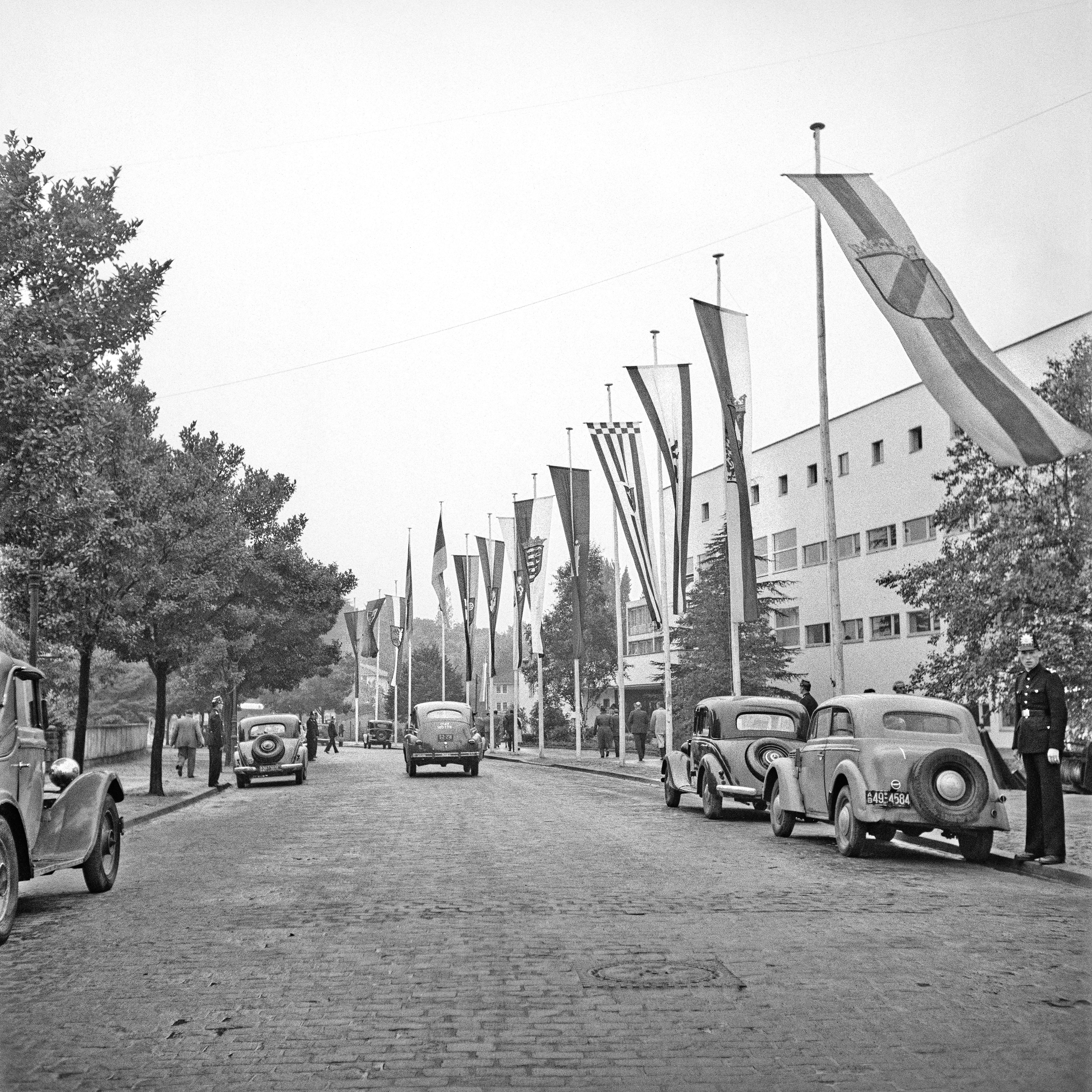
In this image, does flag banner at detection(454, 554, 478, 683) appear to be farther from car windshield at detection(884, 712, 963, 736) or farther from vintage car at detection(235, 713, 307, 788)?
car windshield at detection(884, 712, 963, 736)

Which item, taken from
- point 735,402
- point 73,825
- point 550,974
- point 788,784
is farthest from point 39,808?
point 735,402

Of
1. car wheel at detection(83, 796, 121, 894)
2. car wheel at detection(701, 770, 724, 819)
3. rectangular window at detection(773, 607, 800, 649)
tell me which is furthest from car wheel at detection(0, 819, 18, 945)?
rectangular window at detection(773, 607, 800, 649)

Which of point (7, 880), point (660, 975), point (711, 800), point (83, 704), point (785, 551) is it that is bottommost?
point (660, 975)

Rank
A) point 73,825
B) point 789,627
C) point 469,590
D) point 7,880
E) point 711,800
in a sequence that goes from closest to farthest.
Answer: point 7,880 → point 73,825 → point 711,800 → point 469,590 → point 789,627

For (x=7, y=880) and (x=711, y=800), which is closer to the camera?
(x=7, y=880)

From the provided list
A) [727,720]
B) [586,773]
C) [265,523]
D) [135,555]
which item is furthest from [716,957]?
[265,523]

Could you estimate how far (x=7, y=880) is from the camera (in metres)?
9.63

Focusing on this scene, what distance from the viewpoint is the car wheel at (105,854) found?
1180 cm

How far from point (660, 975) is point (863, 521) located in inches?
1933

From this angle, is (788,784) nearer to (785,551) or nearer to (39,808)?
(39,808)

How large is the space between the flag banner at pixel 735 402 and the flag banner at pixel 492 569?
21.9 metres

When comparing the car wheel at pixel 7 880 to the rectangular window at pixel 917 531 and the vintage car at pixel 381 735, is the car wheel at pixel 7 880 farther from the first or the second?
the vintage car at pixel 381 735

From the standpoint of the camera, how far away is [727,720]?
2016cm

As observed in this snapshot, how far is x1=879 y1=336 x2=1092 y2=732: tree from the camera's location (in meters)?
28.5
